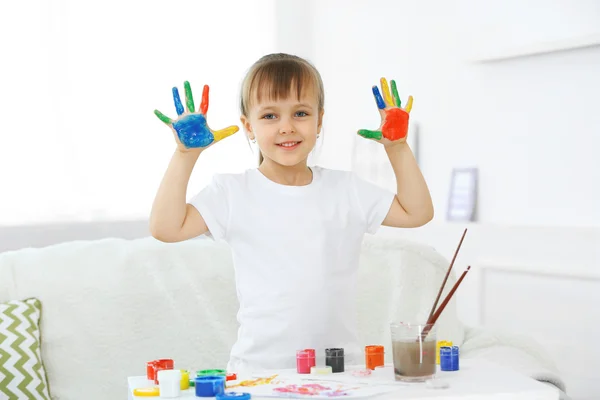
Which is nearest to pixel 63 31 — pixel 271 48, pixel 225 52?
pixel 225 52

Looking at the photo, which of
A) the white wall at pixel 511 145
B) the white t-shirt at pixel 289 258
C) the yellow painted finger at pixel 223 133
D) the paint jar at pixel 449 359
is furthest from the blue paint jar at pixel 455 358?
the white wall at pixel 511 145

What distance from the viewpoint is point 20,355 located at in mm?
2018

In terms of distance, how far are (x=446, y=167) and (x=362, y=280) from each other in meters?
0.86

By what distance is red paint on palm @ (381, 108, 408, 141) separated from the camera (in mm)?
1389

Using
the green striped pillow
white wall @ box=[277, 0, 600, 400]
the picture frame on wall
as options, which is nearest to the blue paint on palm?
the green striped pillow

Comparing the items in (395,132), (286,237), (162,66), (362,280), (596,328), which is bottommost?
(596,328)

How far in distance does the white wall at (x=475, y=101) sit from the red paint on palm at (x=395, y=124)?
1324 millimetres

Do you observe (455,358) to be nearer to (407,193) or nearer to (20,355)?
(407,193)

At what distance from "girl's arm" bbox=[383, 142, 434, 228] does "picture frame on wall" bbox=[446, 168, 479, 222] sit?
1.46 meters

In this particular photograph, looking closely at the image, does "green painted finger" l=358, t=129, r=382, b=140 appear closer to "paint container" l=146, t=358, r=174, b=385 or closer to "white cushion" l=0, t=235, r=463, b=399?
"paint container" l=146, t=358, r=174, b=385

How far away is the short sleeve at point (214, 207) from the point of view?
Result: 1.44 metres

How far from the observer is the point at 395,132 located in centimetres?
140

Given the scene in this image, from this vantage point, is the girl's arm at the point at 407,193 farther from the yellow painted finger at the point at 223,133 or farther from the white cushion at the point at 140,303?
the white cushion at the point at 140,303

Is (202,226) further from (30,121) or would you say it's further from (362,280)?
(30,121)
